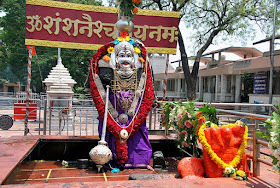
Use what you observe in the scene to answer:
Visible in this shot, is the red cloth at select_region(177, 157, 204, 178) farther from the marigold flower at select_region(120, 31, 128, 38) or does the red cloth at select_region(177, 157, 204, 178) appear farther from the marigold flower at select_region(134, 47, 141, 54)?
the marigold flower at select_region(120, 31, 128, 38)

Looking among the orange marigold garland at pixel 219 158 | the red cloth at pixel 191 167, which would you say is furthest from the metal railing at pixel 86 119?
the red cloth at pixel 191 167

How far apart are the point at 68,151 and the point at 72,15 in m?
3.49

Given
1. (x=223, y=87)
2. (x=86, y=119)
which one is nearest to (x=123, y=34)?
(x=86, y=119)

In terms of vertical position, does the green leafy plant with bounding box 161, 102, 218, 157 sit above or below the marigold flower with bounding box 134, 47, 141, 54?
below

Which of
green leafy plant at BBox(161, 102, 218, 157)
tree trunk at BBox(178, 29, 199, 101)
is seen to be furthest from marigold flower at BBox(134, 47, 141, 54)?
tree trunk at BBox(178, 29, 199, 101)

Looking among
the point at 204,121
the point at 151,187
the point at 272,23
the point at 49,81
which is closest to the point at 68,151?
the point at 204,121

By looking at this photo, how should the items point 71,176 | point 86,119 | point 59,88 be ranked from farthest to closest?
point 59,88 < point 86,119 < point 71,176

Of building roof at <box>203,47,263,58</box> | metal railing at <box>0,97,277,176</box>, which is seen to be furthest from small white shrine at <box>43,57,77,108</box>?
building roof at <box>203,47,263,58</box>

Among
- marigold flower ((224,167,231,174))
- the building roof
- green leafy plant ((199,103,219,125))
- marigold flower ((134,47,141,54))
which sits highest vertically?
the building roof

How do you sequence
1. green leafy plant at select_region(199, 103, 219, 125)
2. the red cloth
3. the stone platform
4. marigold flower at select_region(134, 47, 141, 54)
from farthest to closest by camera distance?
1. marigold flower at select_region(134, 47, 141, 54)
2. green leafy plant at select_region(199, 103, 219, 125)
3. the red cloth
4. the stone platform

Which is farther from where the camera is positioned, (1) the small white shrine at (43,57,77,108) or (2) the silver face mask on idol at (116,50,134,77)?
(1) the small white shrine at (43,57,77,108)

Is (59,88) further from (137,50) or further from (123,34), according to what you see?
(137,50)

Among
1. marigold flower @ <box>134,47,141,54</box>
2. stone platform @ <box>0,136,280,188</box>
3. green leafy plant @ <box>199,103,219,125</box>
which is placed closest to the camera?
stone platform @ <box>0,136,280,188</box>

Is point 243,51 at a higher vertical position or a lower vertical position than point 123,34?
higher
